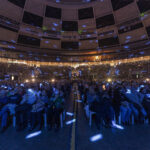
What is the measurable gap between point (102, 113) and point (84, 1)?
74.4 feet

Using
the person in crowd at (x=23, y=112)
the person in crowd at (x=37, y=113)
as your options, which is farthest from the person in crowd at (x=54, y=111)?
the person in crowd at (x=23, y=112)

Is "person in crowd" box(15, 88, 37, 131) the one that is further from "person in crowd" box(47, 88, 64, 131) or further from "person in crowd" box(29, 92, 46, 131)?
"person in crowd" box(47, 88, 64, 131)

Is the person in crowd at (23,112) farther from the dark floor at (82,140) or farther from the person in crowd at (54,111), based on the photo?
the person in crowd at (54,111)

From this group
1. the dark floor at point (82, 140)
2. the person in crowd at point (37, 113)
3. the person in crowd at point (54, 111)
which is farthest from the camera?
the person in crowd at point (54, 111)

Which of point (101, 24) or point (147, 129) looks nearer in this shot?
point (147, 129)

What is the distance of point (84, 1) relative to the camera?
59.2 ft

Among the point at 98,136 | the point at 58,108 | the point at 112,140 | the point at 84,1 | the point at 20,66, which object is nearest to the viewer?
the point at 112,140

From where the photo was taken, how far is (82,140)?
2236 millimetres

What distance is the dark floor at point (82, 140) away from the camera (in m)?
2.01

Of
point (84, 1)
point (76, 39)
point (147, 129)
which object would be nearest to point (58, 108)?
point (147, 129)

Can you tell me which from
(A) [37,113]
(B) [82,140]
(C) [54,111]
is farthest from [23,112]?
(B) [82,140]

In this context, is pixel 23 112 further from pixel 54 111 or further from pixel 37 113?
pixel 54 111

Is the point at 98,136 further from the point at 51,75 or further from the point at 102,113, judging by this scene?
the point at 51,75

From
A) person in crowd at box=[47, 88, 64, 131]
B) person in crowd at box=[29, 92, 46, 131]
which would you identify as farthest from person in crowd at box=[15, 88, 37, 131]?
person in crowd at box=[47, 88, 64, 131]
